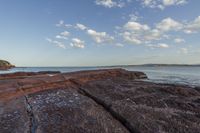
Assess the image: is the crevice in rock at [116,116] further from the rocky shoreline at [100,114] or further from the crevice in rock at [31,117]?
the crevice in rock at [31,117]

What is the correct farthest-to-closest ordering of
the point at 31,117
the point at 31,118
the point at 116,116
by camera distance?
the point at 31,117
the point at 31,118
the point at 116,116

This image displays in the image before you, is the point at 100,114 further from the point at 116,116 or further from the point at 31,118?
the point at 31,118

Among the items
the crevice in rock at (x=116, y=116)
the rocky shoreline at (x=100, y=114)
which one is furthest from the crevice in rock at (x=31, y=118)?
the crevice in rock at (x=116, y=116)

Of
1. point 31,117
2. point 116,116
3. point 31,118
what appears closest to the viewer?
point 116,116

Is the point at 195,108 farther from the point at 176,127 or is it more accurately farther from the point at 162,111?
the point at 176,127

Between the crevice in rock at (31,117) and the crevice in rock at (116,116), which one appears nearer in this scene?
the crevice in rock at (116,116)

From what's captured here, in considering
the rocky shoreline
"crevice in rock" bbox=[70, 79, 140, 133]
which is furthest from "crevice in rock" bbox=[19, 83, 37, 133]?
"crevice in rock" bbox=[70, 79, 140, 133]

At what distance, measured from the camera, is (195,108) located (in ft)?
29.5

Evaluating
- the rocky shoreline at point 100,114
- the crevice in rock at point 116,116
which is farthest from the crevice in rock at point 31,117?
the crevice in rock at point 116,116

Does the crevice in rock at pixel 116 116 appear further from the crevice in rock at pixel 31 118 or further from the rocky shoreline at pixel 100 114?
the crevice in rock at pixel 31 118

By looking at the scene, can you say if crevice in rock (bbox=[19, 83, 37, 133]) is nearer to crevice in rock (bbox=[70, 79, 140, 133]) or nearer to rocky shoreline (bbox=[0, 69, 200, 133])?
rocky shoreline (bbox=[0, 69, 200, 133])

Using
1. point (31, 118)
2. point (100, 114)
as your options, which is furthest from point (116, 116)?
point (31, 118)

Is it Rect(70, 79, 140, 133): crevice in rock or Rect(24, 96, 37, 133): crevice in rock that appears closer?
Rect(70, 79, 140, 133): crevice in rock

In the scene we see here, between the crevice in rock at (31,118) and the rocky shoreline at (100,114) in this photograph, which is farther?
the crevice in rock at (31,118)
